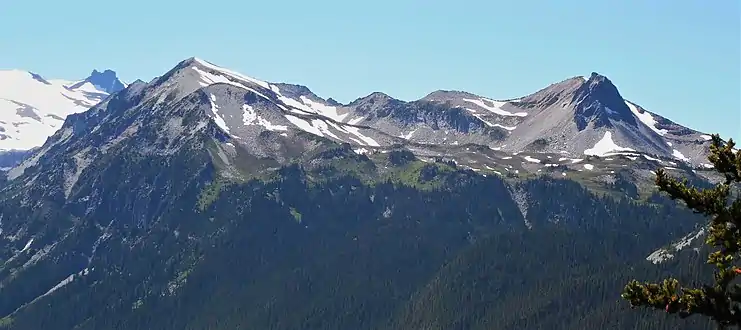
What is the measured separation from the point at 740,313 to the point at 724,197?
13.5 ft

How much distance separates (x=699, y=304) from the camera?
94.6 feet

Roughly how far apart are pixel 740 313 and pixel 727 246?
2381 millimetres

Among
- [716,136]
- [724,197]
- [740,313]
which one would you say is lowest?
[740,313]

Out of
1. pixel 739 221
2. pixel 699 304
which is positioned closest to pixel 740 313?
pixel 699 304

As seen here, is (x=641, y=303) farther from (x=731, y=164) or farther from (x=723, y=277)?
(x=731, y=164)

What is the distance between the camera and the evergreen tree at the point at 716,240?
28578mm

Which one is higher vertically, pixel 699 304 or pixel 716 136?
pixel 716 136

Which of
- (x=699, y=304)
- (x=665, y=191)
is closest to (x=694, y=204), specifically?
(x=665, y=191)

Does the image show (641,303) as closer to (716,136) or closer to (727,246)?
(727,246)

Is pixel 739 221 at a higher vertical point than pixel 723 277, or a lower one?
higher

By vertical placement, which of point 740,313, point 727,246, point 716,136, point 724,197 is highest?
point 716,136

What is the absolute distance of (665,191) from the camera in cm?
2898

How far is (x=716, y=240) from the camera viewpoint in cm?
2933

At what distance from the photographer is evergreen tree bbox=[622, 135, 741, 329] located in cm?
2858
